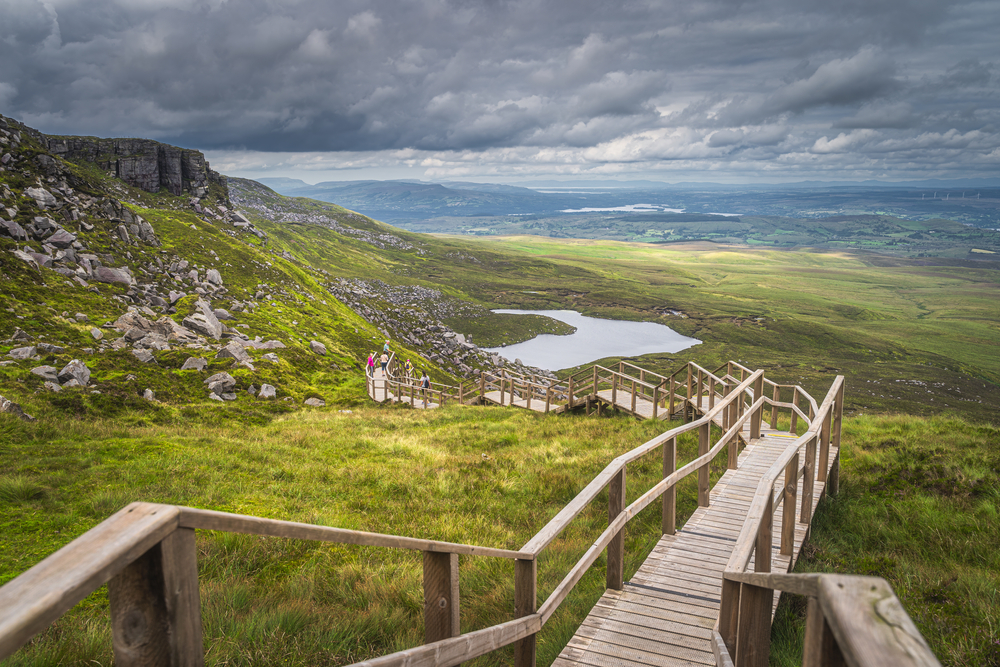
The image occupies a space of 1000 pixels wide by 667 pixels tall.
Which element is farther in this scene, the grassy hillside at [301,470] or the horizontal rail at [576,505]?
the grassy hillside at [301,470]

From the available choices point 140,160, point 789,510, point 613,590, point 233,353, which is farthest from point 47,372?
point 140,160

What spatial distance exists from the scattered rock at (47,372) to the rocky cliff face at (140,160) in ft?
158

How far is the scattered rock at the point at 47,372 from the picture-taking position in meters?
15.3

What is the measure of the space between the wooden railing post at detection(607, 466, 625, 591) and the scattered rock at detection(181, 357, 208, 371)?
2070 cm

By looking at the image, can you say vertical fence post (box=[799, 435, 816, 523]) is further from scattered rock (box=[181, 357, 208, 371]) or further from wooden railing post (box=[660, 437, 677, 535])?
scattered rock (box=[181, 357, 208, 371])

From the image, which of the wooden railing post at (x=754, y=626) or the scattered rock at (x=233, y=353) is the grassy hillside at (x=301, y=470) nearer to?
the scattered rock at (x=233, y=353)

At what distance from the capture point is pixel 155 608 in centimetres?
167

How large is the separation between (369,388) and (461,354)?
45034 mm

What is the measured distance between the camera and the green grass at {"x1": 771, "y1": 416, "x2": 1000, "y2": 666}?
472 centimetres

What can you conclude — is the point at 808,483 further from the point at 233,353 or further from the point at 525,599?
the point at 233,353

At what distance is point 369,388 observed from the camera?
2673 cm

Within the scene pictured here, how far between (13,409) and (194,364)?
10.9m

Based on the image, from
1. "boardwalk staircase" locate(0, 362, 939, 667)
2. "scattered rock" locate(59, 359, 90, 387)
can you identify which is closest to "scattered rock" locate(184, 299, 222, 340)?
"scattered rock" locate(59, 359, 90, 387)

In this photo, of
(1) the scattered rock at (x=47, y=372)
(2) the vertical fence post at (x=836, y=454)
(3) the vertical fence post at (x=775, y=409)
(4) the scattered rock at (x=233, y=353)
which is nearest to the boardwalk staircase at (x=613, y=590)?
(2) the vertical fence post at (x=836, y=454)
